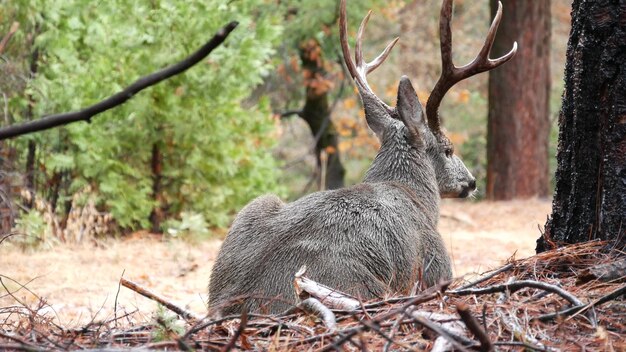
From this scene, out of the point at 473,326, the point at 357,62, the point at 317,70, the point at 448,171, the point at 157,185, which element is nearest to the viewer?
the point at 473,326

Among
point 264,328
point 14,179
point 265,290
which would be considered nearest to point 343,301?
point 264,328

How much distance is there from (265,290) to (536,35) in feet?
38.9

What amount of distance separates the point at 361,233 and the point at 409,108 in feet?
5.15

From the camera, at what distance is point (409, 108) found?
618 centimetres

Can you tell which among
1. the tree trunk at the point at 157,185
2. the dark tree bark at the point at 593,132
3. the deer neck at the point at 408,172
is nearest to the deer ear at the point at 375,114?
the deer neck at the point at 408,172

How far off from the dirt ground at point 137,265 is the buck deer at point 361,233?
2.46 ft

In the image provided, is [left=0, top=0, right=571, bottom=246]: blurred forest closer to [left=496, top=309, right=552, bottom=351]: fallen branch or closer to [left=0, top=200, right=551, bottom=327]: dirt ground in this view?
[left=0, top=200, right=551, bottom=327]: dirt ground

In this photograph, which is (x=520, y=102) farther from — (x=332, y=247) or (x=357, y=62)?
(x=332, y=247)

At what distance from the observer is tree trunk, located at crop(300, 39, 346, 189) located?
→ 21.2m

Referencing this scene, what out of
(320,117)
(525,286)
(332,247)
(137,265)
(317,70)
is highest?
(317,70)

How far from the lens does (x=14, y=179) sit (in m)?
10.3

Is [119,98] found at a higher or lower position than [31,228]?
higher

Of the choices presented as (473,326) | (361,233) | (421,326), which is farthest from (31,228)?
(473,326)

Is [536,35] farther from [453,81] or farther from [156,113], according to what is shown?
[453,81]
